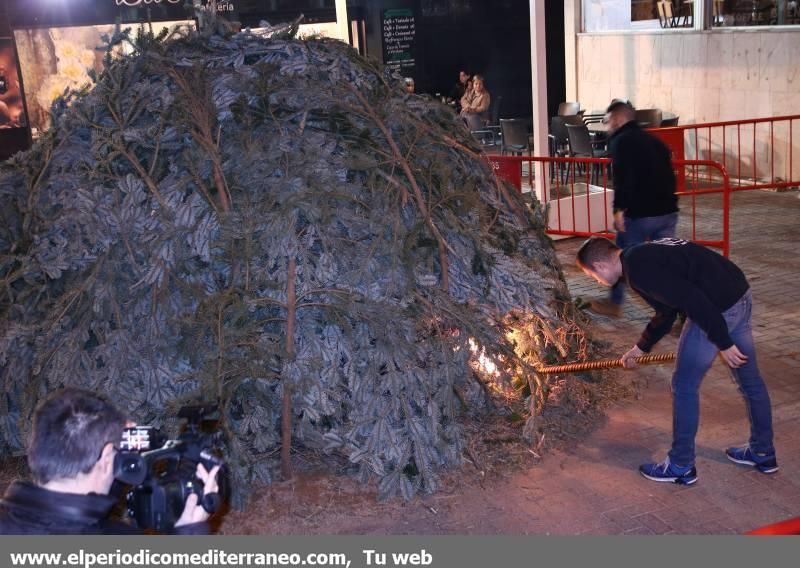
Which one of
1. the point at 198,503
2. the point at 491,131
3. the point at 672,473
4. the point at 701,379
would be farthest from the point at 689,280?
the point at 491,131

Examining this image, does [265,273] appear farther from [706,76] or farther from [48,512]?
[706,76]

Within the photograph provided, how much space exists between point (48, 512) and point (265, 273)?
287cm

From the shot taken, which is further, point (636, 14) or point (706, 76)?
point (636, 14)

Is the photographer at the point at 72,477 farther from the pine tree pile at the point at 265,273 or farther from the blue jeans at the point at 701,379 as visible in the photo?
the blue jeans at the point at 701,379

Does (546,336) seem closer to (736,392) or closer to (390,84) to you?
(736,392)

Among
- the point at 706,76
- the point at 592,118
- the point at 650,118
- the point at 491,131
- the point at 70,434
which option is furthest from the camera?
the point at 491,131

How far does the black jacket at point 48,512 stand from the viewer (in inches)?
104

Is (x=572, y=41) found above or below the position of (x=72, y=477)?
above

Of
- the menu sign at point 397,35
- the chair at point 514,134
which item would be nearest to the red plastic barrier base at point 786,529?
the chair at point 514,134

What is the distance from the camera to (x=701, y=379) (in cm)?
512

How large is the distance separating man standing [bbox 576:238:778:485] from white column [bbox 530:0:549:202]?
19.7 feet

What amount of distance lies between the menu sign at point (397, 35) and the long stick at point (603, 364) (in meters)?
12.5

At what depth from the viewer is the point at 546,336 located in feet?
20.5

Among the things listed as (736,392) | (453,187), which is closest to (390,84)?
(453,187)
